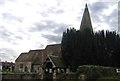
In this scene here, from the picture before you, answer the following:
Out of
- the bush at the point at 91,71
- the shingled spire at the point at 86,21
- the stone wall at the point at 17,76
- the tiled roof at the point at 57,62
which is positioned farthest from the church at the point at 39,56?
the bush at the point at 91,71

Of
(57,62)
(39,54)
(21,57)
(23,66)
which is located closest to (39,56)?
(39,54)

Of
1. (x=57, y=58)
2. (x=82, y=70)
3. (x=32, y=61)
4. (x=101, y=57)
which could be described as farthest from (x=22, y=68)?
(x=82, y=70)

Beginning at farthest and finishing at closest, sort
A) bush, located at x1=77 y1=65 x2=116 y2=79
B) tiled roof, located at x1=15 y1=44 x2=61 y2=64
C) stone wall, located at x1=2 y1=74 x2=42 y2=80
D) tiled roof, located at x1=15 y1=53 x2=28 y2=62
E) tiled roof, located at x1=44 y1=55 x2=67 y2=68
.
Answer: tiled roof, located at x1=15 y1=53 x2=28 y2=62 < tiled roof, located at x1=15 y1=44 x2=61 y2=64 < tiled roof, located at x1=44 y1=55 x2=67 y2=68 < stone wall, located at x1=2 y1=74 x2=42 y2=80 < bush, located at x1=77 y1=65 x2=116 y2=79

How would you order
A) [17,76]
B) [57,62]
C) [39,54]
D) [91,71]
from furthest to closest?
[39,54], [57,62], [17,76], [91,71]

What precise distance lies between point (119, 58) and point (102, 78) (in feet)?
59.1

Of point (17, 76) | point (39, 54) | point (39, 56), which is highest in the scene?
point (39, 54)

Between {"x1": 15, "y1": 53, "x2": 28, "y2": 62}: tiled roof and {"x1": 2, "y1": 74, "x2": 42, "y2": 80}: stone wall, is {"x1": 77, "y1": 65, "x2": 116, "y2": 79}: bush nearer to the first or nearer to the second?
{"x1": 2, "y1": 74, "x2": 42, "y2": 80}: stone wall

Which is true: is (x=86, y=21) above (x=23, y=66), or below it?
above

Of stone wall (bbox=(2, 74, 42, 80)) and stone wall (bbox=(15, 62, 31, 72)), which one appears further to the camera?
stone wall (bbox=(15, 62, 31, 72))

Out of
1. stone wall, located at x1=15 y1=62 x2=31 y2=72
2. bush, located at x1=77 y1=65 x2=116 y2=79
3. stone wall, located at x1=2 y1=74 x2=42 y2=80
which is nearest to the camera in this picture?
bush, located at x1=77 y1=65 x2=116 y2=79

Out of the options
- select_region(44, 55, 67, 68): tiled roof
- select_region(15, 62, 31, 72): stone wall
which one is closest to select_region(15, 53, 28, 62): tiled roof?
select_region(15, 62, 31, 72): stone wall

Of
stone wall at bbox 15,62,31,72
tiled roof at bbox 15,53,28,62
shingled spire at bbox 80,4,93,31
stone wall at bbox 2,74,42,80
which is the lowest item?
stone wall at bbox 2,74,42,80

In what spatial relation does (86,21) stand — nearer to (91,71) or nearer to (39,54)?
(39,54)

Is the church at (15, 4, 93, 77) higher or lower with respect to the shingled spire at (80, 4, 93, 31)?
lower
